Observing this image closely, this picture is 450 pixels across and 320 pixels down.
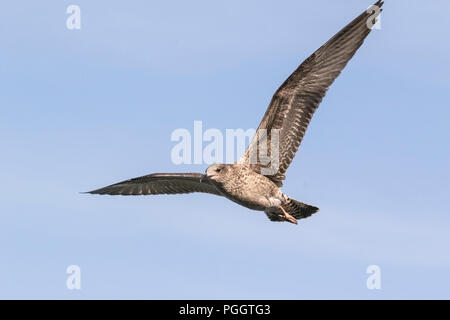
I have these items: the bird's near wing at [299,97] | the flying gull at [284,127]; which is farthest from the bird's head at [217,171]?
the bird's near wing at [299,97]

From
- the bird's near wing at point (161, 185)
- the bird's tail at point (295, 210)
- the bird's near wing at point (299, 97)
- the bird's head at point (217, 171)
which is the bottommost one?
the bird's tail at point (295, 210)

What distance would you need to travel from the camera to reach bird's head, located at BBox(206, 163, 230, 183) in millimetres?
19203

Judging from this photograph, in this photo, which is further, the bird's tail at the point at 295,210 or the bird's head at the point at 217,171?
the bird's tail at the point at 295,210

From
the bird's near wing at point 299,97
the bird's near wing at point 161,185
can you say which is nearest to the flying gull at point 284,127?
the bird's near wing at point 299,97

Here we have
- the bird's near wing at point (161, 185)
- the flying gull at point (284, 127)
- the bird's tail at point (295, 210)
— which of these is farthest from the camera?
the bird's near wing at point (161, 185)

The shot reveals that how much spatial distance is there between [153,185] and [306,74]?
16.7ft

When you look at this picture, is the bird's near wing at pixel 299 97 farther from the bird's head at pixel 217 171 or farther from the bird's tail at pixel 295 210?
the bird's tail at pixel 295 210

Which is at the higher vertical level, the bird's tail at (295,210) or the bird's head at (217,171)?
the bird's head at (217,171)

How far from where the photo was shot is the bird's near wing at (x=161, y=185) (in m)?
21.1

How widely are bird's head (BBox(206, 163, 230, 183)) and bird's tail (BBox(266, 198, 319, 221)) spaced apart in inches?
53.1

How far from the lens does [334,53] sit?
19.5 metres

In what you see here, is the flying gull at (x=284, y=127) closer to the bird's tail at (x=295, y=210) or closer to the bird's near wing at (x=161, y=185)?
the bird's tail at (x=295, y=210)

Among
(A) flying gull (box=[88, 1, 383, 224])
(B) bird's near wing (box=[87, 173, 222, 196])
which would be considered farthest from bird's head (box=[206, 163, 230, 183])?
(B) bird's near wing (box=[87, 173, 222, 196])

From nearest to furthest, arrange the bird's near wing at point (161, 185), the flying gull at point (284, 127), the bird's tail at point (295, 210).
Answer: the flying gull at point (284, 127) < the bird's tail at point (295, 210) < the bird's near wing at point (161, 185)
